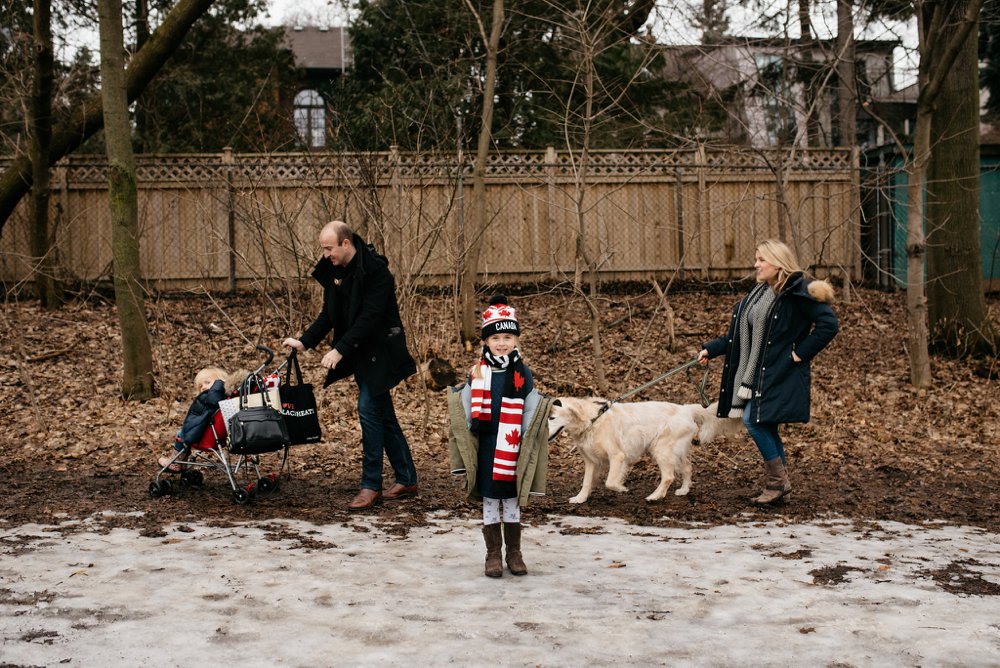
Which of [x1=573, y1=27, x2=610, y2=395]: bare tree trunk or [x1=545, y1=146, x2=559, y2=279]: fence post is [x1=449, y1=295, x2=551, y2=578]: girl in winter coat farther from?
[x1=545, y1=146, x2=559, y2=279]: fence post

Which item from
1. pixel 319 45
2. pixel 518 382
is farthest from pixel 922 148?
pixel 319 45

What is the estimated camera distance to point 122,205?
9.68 m

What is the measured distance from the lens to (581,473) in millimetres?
7984

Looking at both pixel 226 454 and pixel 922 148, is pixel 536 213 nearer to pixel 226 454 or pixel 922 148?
pixel 922 148

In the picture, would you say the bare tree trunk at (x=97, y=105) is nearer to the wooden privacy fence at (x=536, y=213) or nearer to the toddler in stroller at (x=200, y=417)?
the wooden privacy fence at (x=536, y=213)

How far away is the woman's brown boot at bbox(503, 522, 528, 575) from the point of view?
4906mm

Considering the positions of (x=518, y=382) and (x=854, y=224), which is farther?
(x=854, y=224)

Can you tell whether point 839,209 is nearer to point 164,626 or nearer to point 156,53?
point 156,53

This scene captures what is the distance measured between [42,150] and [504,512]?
9.70m

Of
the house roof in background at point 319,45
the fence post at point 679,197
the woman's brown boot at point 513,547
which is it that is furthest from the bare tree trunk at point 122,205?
the house roof in background at point 319,45

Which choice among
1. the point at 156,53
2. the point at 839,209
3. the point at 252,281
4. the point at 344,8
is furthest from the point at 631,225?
the point at 344,8

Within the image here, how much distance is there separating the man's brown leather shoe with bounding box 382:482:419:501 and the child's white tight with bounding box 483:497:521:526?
6.25 feet

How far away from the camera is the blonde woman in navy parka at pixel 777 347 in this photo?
6.27 metres

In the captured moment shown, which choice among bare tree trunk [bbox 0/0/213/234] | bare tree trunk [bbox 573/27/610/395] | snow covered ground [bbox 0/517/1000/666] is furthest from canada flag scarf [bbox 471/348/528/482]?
bare tree trunk [bbox 0/0/213/234]
